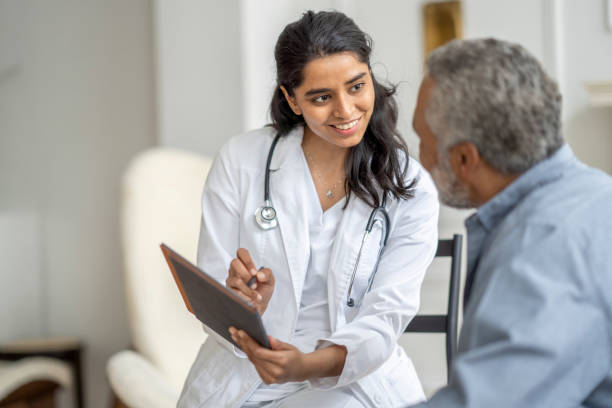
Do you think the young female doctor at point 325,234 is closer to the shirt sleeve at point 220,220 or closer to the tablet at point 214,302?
the shirt sleeve at point 220,220

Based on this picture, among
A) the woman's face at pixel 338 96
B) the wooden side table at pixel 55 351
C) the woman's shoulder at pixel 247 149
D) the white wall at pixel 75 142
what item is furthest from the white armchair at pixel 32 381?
the woman's face at pixel 338 96

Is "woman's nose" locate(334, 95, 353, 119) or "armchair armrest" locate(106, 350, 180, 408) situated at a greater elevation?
"woman's nose" locate(334, 95, 353, 119)

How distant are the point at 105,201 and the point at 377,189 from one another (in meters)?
1.62

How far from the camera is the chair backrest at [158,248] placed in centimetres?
208

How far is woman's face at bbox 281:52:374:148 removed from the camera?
1.58m

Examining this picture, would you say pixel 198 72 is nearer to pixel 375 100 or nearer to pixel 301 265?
pixel 375 100

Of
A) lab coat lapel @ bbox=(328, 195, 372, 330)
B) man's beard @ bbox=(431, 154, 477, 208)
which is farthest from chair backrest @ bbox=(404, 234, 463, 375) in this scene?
man's beard @ bbox=(431, 154, 477, 208)

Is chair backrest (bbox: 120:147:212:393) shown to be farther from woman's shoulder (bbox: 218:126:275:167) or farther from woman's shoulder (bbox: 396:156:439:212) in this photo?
A: woman's shoulder (bbox: 396:156:439:212)

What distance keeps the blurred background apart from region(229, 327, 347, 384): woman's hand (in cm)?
156

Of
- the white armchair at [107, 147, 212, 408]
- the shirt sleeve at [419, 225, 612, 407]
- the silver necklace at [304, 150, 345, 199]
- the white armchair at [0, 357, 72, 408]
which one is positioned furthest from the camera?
the white armchair at [0, 357, 72, 408]

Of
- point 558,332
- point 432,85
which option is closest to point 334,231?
point 432,85

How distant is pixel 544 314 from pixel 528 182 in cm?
21

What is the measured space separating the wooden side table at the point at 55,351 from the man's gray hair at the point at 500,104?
2238mm

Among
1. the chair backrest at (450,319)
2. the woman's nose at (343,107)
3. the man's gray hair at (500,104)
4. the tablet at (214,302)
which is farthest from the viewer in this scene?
the chair backrest at (450,319)
